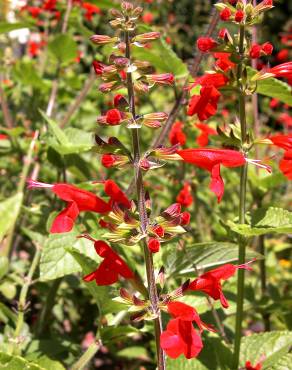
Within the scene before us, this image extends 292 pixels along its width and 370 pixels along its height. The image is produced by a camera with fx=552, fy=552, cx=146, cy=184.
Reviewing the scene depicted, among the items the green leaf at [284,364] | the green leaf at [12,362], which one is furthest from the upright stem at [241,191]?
the green leaf at [12,362]

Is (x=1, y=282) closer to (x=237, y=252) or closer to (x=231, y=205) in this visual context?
(x=237, y=252)

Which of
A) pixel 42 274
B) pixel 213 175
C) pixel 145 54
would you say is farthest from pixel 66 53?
pixel 213 175

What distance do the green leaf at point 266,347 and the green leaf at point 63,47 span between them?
152 centimetres

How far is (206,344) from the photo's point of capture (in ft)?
5.18

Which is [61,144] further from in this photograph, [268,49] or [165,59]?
[268,49]

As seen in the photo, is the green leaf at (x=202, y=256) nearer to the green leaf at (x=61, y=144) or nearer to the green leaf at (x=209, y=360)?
the green leaf at (x=209, y=360)

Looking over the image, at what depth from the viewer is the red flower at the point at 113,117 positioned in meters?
1.08

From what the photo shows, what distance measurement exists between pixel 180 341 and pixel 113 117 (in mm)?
457

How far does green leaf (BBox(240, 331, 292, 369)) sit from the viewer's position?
1475 millimetres

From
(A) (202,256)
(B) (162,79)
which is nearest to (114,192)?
(B) (162,79)

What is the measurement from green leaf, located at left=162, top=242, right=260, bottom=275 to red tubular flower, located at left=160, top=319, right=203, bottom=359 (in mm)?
409

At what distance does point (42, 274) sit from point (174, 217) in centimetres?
57

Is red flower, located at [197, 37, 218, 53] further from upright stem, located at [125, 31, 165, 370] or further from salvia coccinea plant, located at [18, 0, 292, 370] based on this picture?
upright stem, located at [125, 31, 165, 370]

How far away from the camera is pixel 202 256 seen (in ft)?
5.10
